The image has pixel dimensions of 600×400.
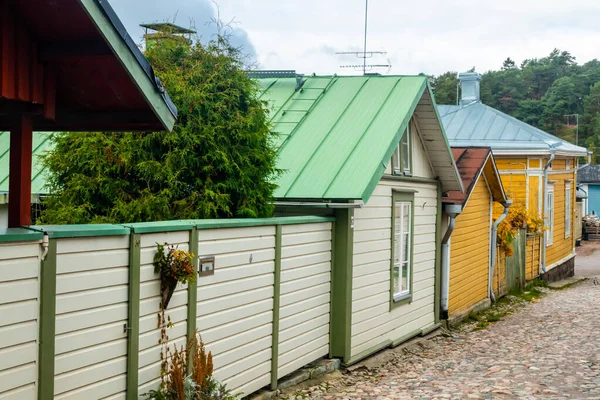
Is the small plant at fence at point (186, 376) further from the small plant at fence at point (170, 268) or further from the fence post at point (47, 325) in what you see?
the fence post at point (47, 325)

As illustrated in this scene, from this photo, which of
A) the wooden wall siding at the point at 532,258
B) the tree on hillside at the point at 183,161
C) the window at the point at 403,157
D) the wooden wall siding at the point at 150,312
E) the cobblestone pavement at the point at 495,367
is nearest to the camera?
the wooden wall siding at the point at 150,312

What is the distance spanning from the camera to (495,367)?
38.4 feet

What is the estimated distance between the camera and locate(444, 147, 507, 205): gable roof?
1570 centimetres

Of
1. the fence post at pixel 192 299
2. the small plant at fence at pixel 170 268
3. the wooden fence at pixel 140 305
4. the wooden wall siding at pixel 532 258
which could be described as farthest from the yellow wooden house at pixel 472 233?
the small plant at fence at pixel 170 268

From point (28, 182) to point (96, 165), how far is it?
368cm

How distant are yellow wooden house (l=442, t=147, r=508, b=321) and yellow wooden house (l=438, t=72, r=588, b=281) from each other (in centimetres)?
562

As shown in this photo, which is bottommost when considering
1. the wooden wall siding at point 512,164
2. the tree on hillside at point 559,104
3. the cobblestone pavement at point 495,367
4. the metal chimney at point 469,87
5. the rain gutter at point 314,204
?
the cobblestone pavement at point 495,367

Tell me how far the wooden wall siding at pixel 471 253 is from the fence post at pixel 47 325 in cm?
1121

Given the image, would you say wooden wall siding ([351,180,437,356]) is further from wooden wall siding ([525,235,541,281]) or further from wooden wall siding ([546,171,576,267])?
wooden wall siding ([546,171,576,267])

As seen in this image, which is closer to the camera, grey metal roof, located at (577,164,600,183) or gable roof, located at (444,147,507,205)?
gable roof, located at (444,147,507,205)

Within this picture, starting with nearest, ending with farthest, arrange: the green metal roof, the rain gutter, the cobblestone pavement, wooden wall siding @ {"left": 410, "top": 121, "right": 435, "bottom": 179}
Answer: the cobblestone pavement, the rain gutter, the green metal roof, wooden wall siding @ {"left": 410, "top": 121, "right": 435, "bottom": 179}

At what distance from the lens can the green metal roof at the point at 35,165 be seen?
1156 centimetres

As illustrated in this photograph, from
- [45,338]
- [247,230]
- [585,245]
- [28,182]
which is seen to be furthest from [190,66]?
[585,245]

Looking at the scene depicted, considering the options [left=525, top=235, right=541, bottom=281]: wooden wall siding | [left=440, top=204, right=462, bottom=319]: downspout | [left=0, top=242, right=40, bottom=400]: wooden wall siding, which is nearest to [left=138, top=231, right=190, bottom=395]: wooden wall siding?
[left=0, top=242, right=40, bottom=400]: wooden wall siding
